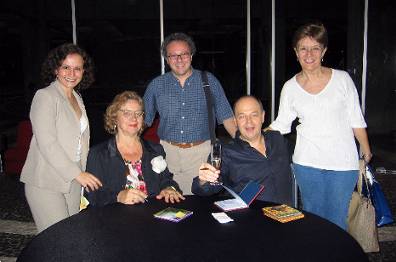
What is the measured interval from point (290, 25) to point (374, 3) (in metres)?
7.16

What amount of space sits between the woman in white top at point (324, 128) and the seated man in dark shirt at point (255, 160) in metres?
0.21

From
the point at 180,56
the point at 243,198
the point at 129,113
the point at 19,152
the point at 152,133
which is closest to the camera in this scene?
the point at 243,198

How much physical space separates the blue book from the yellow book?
0.33 ft

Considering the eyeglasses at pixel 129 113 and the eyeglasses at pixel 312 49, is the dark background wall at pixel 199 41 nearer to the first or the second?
the eyeglasses at pixel 129 113

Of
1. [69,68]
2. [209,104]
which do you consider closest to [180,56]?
[209,104]

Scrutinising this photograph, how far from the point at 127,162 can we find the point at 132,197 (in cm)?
31

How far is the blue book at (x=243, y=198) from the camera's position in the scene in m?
2.16

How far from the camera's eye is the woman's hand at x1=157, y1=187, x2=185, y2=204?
233cm

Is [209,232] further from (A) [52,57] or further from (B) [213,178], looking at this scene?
(A) [52,57]

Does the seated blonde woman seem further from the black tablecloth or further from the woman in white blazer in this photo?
the black tablecloth

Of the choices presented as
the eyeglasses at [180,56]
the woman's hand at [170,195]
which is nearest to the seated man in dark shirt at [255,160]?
the woman's hand at [170,195]

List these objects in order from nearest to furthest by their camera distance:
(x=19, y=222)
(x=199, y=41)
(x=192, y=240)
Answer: (x=192, y=240) → (x=19, y=222) → (x=199, y=41)

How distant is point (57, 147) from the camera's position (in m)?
2.43

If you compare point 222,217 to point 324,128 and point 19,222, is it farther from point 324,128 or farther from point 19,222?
point 19,222
